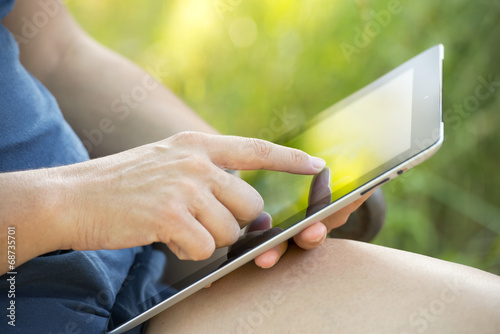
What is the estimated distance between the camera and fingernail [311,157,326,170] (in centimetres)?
73

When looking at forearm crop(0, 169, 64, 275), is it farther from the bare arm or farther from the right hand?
the bare arm

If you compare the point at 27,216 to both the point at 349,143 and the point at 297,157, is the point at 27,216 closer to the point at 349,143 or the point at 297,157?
the point at 297,157

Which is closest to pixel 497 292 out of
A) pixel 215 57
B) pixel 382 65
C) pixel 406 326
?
pixel 406 326

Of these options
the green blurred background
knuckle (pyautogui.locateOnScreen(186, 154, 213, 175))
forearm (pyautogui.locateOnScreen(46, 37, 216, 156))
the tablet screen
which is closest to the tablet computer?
the tablet screen

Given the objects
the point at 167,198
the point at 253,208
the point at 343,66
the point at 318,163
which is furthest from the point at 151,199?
the point at 343,66

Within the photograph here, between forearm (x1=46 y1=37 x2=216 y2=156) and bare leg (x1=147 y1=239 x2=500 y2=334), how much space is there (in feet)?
1.46

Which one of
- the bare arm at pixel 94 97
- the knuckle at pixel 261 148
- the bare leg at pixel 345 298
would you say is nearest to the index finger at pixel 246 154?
the knuckle at pixel 261 148

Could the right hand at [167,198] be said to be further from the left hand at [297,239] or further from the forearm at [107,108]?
the forearm at [107,108]

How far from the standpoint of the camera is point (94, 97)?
107 cm

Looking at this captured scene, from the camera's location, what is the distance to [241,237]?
0.66 metres

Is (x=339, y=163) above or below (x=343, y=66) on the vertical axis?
above

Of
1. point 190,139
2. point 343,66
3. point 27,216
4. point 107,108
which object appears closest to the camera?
point 27,216

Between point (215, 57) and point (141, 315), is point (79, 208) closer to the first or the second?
point (141, 315)

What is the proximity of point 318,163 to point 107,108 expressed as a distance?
531 millimetres
